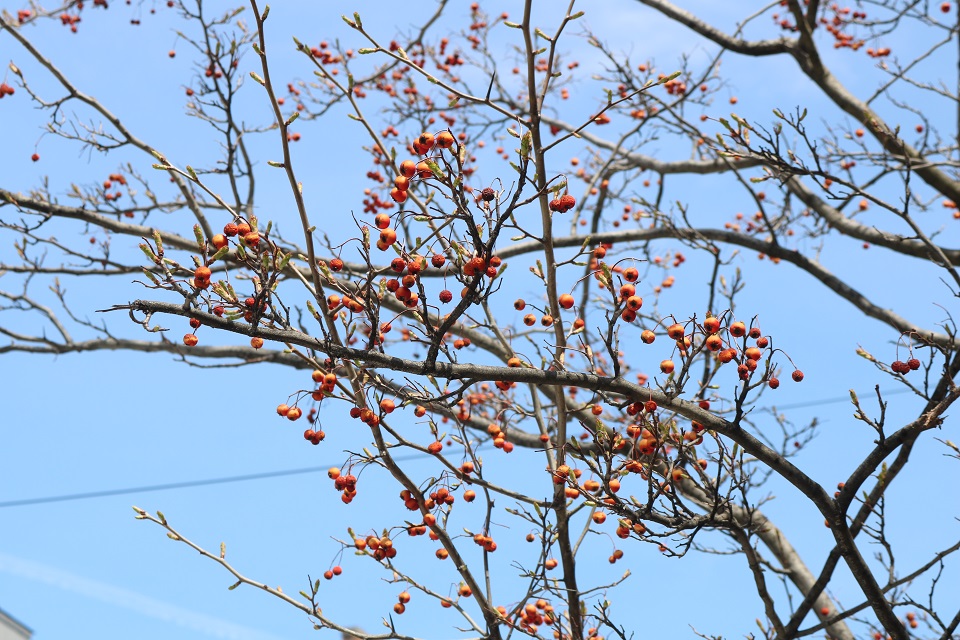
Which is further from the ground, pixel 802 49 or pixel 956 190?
pixel 802 49

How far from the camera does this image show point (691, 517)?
3.80 metres

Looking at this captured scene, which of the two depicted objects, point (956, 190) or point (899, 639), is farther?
point (956, 190)

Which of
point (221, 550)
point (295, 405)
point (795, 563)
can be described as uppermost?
point (795, 563)

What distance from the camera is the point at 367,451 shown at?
4.05 metres

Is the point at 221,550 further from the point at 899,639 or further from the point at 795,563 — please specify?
the point at 795,563

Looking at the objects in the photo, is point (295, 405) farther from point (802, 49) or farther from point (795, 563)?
point (802, 49)

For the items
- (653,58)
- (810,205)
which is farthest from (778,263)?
(653,58)

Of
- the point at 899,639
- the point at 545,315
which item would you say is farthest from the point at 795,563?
the point at 545,315

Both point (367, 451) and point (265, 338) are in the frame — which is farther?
point (367, 451)

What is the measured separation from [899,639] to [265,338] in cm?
314

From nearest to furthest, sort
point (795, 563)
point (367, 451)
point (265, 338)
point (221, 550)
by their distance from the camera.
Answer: point (265, 338) < point (367, 451) < point (221, 550) < point (795, 563)

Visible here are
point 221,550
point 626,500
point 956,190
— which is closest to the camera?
point 626,500

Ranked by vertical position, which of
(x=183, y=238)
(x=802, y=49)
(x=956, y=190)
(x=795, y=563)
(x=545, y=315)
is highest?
(x=802, y=49)

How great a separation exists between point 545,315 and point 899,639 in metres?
2.19
